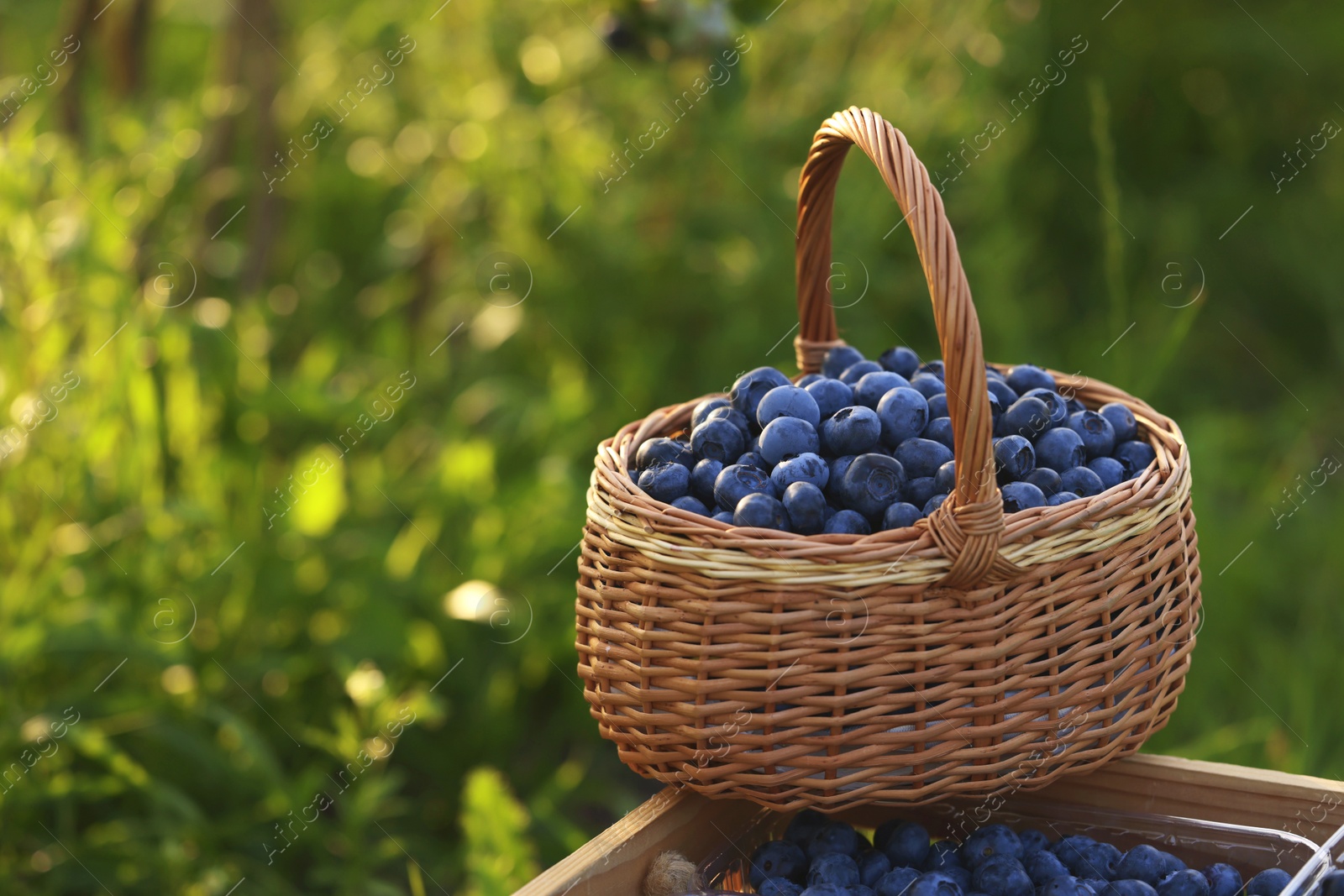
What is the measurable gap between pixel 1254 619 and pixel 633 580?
5.78 ft

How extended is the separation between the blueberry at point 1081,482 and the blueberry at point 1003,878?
0.29 m

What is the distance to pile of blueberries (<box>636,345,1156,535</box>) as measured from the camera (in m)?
0.85

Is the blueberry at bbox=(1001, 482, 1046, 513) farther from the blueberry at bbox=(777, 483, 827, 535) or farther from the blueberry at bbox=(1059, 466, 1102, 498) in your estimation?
the blueberry at bbox=(777, 483, 827, 535)

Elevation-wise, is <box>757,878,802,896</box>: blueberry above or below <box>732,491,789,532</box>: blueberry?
below

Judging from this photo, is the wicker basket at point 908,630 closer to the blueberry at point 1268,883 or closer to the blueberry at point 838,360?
the blueberry at point 1268,883

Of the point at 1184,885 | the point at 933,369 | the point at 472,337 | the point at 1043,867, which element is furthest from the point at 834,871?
the point at 472,337

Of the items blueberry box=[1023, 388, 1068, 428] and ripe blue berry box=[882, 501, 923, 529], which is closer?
ripe blue berry box=[882, 501, 923, 529]

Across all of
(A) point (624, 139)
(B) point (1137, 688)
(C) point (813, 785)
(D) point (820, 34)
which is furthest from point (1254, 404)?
(C) point (813, 785)

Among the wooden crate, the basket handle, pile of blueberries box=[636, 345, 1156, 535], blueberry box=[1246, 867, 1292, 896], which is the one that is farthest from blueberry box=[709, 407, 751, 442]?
blueberry box=[1246, 867, 1292, 896]

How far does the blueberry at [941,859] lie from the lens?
892mm

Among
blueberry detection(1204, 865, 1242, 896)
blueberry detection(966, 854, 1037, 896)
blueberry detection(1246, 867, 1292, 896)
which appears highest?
blueberry detection(966, 854, 1037, 896)

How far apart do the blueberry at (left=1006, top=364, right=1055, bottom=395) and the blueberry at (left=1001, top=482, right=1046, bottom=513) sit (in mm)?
177

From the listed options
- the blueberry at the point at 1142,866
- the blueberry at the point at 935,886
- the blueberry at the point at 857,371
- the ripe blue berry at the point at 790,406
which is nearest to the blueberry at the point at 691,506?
the ripe blue berry at the point at 790,406

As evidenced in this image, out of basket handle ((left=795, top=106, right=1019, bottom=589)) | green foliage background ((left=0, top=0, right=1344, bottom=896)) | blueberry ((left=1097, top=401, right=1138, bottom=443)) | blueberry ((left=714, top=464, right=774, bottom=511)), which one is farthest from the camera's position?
green foliage background ((left=0, top=0, right=1344, bottom=896))
